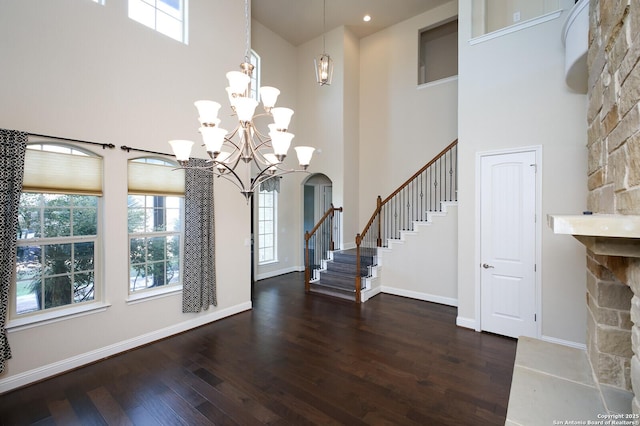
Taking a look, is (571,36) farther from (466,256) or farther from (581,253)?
(466,256)

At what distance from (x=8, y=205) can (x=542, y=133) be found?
19.3 feet

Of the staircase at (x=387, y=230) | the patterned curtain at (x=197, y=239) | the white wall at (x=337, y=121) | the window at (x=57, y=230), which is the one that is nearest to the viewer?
the window at (x=57, y=230)

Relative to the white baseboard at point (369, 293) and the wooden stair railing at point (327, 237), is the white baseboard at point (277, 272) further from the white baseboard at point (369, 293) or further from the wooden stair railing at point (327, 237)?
the white baseboard at point (369, 293)

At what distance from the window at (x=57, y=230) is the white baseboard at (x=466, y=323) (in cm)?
484

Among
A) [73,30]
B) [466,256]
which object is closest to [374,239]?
[466,256]

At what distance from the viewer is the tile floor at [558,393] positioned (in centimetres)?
175

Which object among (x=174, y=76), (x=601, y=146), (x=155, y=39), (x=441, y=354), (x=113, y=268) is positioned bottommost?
(x=441, y=354)

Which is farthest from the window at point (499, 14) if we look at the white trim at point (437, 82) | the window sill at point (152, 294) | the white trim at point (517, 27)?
the window sill at point (152, 294)

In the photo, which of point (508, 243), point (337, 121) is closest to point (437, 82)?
point (337, 121)

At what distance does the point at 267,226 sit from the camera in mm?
7324

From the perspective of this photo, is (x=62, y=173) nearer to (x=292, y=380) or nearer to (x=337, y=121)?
(x=292, y=380)

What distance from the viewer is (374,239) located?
22.6 feet

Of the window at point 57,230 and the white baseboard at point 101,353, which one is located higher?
the window at point 57,230

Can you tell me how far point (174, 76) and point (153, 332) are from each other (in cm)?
353
